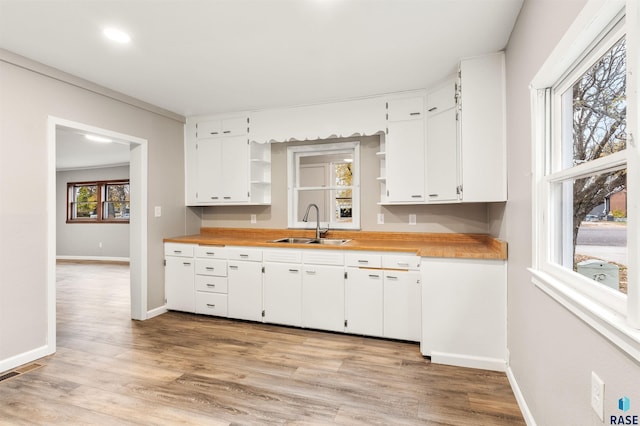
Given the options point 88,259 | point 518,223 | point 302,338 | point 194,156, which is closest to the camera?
point 518,223

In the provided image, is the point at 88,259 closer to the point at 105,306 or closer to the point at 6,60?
the point at 105,306

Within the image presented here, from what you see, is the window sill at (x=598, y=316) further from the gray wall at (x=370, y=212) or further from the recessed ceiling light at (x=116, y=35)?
the recessed ceiling light at (x=116, y=35)

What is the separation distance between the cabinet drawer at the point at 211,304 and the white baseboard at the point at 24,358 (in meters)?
1.33

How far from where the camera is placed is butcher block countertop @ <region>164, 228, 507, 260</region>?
8.29 feet

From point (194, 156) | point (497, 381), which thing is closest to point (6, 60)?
point (194, 156)

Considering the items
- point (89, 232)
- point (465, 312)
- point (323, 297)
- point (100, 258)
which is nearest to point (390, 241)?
point (323, 297)

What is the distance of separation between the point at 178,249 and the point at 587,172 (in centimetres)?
379

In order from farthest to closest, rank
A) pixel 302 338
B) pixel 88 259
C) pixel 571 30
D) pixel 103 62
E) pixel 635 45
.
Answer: pixel 88 259 < pixel 302 338 < pixel 103 62 < pixel 571 30 < pixel 635 45

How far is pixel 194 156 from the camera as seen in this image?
4.21 m

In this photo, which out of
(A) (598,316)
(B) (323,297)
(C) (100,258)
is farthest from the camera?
(C) (100,258)

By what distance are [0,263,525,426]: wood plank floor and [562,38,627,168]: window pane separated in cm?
150

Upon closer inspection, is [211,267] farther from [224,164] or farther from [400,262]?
[400,262]

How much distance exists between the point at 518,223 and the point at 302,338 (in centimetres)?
206

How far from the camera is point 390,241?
358 cm
